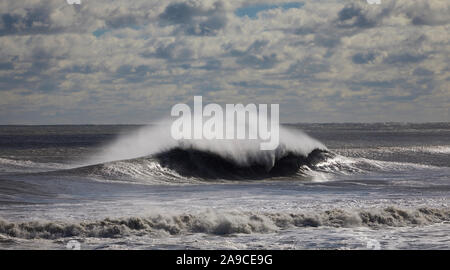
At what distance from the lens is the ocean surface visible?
35.2ft

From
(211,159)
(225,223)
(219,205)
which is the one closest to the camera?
(225,223)

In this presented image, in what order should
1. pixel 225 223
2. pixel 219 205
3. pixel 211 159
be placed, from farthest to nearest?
pixel 211 159
pixel 219 205
pixel 225 223

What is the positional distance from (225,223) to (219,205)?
2.49 metres

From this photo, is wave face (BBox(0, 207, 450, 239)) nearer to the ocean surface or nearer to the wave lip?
the ocean surface

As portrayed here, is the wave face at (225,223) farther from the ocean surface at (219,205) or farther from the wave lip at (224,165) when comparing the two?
the wave lip at (224,165)

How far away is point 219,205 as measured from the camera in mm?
14156

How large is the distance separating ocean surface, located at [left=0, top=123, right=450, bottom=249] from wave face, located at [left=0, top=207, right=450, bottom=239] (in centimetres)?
2

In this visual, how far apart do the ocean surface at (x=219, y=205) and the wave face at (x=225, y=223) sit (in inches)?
0.9

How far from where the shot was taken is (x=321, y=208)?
13.8m

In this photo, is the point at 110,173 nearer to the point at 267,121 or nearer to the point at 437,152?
the point at 267,121

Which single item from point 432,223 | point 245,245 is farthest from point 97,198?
point 432,223

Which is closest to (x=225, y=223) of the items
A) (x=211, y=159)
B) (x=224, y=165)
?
(x=224, y=165)

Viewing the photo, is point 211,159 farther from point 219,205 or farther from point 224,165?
point 219,205

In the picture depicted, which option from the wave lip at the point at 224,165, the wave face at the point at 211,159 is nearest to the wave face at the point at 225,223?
the wave face at the point at 211,159
